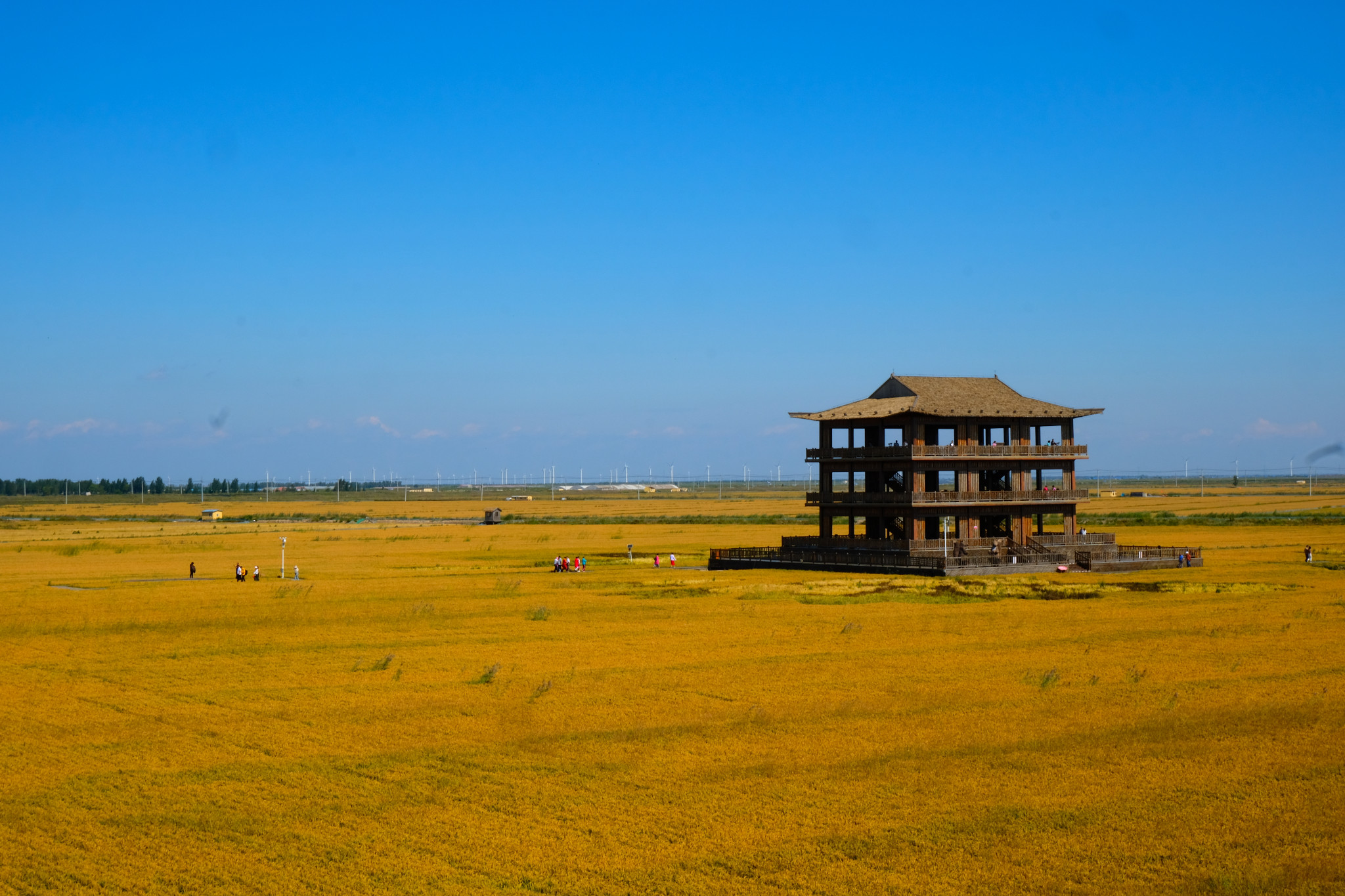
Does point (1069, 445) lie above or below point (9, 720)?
above

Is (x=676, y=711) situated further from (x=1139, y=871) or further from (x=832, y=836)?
(x=1139, y=871)

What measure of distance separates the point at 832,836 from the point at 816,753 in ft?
16.7

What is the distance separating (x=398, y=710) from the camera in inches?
1078

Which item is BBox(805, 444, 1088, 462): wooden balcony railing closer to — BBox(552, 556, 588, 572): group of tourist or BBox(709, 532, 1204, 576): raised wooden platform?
BBox(709, 532, 1204, 576): raised wooden platform

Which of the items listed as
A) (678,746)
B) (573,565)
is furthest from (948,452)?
(678,746)

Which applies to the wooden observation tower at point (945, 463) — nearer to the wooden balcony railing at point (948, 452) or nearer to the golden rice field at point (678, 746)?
the wooden balcony railing at point (948, 452)

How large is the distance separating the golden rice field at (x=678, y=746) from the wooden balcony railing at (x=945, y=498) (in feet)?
49.3

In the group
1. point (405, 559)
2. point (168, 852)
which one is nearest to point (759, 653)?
point (168, 852)

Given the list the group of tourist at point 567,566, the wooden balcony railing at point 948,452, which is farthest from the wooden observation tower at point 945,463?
the group of tourist at point 567,566

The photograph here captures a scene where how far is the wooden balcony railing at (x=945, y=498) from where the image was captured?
66000 mm

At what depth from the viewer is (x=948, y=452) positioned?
6700 cm

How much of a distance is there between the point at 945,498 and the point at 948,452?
108 inches

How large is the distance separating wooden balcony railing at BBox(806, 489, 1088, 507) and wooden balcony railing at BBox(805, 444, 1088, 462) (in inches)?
79.6

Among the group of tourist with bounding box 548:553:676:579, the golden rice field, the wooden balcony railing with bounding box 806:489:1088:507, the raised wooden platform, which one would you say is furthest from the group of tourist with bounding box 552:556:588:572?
the golden rice field
